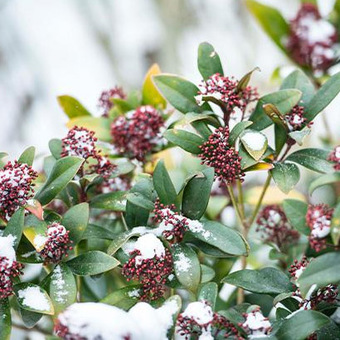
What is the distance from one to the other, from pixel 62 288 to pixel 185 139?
10.7 inches

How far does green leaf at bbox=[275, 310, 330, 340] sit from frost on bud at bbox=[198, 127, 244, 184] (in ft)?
0.66

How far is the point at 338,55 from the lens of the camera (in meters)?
1.36

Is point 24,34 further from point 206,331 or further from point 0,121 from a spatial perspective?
point 206,331

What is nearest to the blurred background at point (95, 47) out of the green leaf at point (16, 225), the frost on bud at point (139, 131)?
the frost on bud at point (139, 131)

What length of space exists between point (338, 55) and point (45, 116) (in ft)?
10.6

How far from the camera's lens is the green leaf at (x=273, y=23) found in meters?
1.46

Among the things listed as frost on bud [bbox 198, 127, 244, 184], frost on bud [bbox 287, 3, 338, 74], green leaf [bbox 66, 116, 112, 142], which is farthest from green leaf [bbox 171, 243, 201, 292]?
frost on bud [bbox 287, 3, 338, 74]

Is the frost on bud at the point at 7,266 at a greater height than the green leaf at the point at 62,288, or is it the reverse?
the frost on bud at the point at 7,266

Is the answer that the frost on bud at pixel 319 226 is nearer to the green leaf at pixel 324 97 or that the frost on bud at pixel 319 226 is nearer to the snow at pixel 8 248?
the green leaf at pixel 324 97

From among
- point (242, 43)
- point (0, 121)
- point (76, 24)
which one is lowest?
point (242, 43)

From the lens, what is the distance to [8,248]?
732mm

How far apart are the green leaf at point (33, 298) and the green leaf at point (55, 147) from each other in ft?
0.76

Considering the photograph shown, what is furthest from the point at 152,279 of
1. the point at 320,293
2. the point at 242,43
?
the point at 242,43

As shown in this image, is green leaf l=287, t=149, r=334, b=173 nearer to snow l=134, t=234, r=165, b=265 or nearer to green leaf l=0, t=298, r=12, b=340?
snow l=134, t=234, r=165, b=265
